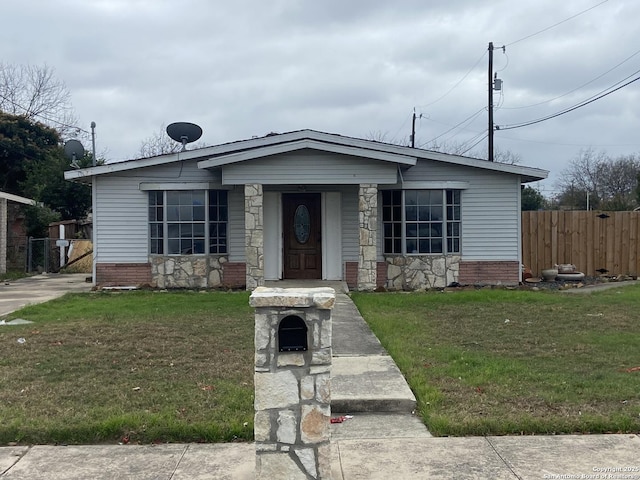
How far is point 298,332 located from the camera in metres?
3.84

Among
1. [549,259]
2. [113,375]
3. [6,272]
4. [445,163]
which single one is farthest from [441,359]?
[6,272]

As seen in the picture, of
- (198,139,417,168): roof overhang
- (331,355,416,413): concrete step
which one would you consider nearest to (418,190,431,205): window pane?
(198,139,417,168): roof overhang

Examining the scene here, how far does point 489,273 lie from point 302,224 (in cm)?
470

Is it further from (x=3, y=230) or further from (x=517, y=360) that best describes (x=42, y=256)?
(x=517, y=360)

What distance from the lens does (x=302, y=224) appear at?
15.3 meters

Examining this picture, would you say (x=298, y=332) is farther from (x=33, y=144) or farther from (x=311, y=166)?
(x=33, y=144)

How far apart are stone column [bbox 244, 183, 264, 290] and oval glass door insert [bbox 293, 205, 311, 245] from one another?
1498 millimetres

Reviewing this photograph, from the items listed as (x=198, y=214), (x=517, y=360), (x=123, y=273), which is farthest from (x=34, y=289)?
(x=517, y=360)

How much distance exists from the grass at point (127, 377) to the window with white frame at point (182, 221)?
383 cm

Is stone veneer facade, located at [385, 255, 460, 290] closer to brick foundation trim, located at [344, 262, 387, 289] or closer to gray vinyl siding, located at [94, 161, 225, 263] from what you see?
brick foundation trim, located at [344, 262, 387, 289]

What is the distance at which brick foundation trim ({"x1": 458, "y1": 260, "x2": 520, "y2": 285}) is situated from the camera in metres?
15.1

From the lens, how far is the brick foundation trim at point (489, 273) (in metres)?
15.1

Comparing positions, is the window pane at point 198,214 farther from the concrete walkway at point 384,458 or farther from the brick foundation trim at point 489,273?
the concrete walkway at point 384,458

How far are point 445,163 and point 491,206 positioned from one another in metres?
1.54
